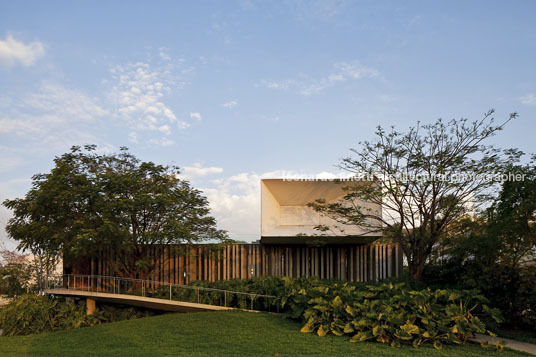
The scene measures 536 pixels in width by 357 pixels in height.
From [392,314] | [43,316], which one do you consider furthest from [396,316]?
[43,316]

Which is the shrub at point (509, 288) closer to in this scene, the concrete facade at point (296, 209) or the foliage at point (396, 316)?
the foliage at point (396, 316)

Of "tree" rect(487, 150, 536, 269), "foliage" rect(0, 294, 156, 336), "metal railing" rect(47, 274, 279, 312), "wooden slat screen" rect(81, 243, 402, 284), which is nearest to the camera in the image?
"tree" rect(487, 150, 536, 269)

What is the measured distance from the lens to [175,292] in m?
Result: 15.3

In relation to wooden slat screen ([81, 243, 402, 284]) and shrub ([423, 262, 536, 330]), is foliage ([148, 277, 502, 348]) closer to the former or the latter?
shrub ([423, 262, 536, 330])

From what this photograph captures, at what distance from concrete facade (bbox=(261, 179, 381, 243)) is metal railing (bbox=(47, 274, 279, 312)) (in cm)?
286

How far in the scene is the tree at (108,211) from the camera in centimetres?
1477

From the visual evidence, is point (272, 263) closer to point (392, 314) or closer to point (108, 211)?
point (108, 211)

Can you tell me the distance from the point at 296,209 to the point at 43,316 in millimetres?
10371

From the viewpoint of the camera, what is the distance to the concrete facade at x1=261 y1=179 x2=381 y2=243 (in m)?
16.3

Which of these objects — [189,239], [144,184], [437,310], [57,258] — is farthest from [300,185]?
[57,258]

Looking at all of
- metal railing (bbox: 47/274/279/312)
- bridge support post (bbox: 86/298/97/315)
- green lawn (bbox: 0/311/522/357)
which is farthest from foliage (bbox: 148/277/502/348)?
bridge support post (bbox: 86/298/97/315)

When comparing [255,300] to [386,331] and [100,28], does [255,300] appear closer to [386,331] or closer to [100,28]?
[386,331]

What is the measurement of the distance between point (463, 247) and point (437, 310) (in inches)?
163

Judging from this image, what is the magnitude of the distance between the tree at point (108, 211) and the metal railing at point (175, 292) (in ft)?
2.34
